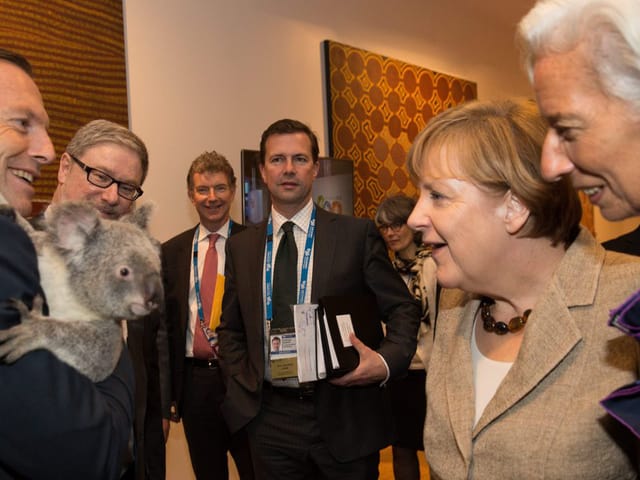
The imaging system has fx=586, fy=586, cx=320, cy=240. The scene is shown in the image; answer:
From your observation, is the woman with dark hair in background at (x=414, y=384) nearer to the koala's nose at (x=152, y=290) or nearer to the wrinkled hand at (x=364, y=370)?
the wrinkled hand at (x=364, y=370)

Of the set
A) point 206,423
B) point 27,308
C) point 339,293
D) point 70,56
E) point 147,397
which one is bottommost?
point 206,423

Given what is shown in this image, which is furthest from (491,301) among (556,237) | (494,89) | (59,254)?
(494,89)

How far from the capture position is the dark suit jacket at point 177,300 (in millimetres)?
3754

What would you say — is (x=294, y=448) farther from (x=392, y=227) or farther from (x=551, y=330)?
(x=392, y=227)

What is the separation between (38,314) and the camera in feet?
3.51

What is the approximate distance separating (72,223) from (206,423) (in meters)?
2.85

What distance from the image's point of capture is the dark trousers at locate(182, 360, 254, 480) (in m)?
3.71

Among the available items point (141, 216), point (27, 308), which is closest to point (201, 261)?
point (141, 216)

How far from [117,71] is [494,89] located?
6446 mm

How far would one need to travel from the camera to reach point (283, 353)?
9.02 feet

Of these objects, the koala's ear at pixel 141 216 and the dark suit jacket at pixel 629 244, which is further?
the dark suit jacket at pixel 629 244

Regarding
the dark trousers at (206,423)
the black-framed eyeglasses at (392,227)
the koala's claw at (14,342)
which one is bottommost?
the dark trousers at (206,423)

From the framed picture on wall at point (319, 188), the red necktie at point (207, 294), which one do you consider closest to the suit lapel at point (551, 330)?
the red necktie at point (207, 294)

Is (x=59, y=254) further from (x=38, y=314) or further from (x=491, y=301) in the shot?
(x=491, y=301)
